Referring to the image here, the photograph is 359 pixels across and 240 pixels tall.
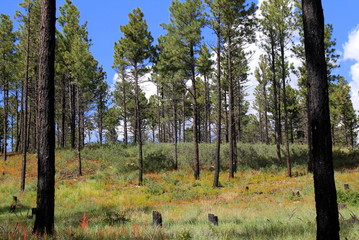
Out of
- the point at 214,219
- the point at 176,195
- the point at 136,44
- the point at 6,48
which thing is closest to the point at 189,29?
the point at 136,44

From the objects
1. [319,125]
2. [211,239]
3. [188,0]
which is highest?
[188,0]

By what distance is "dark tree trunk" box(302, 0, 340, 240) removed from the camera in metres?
3.96

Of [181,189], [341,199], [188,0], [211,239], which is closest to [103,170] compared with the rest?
[181,189]

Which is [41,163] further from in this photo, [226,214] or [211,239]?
[226,214]

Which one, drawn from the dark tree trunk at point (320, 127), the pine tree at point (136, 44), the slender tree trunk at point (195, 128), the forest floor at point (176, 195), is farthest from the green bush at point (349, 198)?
the pine tree at point (136, 44)

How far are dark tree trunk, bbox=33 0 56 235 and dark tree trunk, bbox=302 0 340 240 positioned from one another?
495 cm

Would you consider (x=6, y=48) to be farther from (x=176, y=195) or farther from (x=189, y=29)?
(x=176, y=195)

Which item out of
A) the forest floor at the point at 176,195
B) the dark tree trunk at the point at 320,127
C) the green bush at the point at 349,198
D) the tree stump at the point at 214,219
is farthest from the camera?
the green bush at the point at 349,198

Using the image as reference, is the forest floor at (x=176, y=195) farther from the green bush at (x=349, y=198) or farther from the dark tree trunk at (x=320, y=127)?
the dark tree trunk at (x=320, y=127)

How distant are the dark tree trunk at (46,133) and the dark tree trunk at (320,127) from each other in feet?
16.2

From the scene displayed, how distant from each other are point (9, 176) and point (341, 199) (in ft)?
78.8

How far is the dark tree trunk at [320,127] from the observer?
13.0 feet

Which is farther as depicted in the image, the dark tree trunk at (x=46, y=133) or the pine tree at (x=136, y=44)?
the pine tree at (x=136, y=44)

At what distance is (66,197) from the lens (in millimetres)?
15742
